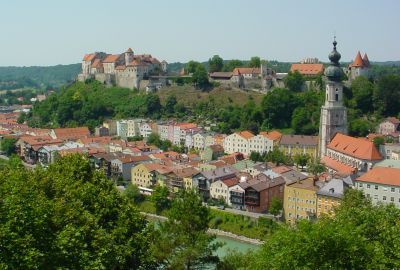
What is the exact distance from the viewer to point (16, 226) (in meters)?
8.16

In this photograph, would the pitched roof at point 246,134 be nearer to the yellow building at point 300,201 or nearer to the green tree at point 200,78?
the yellow building at point 300,201

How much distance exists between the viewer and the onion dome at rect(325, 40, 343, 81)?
1180 inches

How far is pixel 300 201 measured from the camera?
22297mm

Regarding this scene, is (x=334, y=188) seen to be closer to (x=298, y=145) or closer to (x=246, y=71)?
(x=298, y=145)

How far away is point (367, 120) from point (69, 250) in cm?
3185

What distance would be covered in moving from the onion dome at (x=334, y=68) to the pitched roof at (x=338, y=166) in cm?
446

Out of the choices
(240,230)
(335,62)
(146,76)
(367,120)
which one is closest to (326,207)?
(240,230)

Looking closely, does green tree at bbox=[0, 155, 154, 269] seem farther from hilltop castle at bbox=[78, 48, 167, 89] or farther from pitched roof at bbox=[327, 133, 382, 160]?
hilltop castle at bbox=[78, 48, 167, 89]

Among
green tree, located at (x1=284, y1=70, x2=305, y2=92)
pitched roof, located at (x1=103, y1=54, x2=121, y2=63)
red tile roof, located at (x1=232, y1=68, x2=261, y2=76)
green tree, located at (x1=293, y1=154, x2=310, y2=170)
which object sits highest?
pitched roof, located at (x1=103, y1=54, x2=121, y2=63)

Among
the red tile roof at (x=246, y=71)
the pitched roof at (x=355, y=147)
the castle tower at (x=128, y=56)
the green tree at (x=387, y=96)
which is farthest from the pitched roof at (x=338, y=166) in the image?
the castle tower at (x=128, y=56)

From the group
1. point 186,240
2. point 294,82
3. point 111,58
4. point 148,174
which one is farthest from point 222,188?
point 111,58

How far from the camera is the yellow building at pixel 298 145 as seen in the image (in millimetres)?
32625

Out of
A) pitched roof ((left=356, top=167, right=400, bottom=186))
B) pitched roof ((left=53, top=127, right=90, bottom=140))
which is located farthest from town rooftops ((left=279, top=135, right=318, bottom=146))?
pitched roof ((left=53, top=127, right=90, bottom=140))

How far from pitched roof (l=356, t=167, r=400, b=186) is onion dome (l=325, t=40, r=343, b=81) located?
8981 mm
